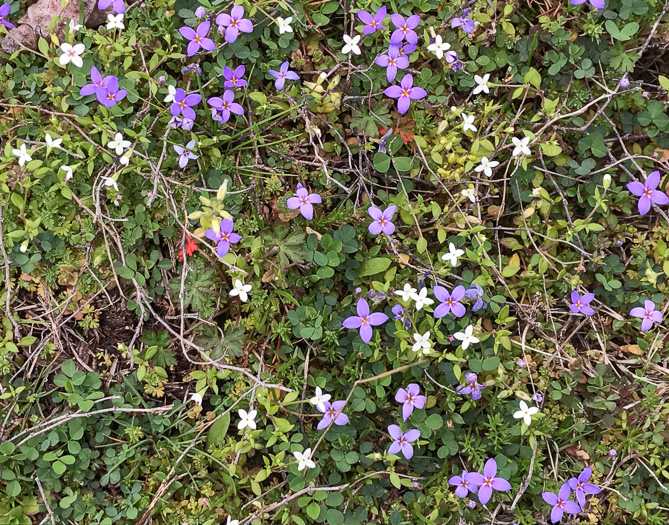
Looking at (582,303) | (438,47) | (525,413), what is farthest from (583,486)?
(438,47)

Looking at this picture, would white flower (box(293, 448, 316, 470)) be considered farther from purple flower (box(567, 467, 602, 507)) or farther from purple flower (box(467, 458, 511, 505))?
purple flower (box(567, 467, 602, 507))

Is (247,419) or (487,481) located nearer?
(247,419)

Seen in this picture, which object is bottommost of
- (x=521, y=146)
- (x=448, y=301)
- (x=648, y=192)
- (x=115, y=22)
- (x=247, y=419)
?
(x=247, y=419)

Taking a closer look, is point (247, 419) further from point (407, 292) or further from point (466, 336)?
point (466, 336)

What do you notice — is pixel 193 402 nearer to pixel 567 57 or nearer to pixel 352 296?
pixel 352 296

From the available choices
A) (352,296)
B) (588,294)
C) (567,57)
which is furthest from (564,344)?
(567,57)

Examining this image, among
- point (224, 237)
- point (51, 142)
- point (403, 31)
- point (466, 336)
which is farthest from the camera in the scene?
point (403, 31)
